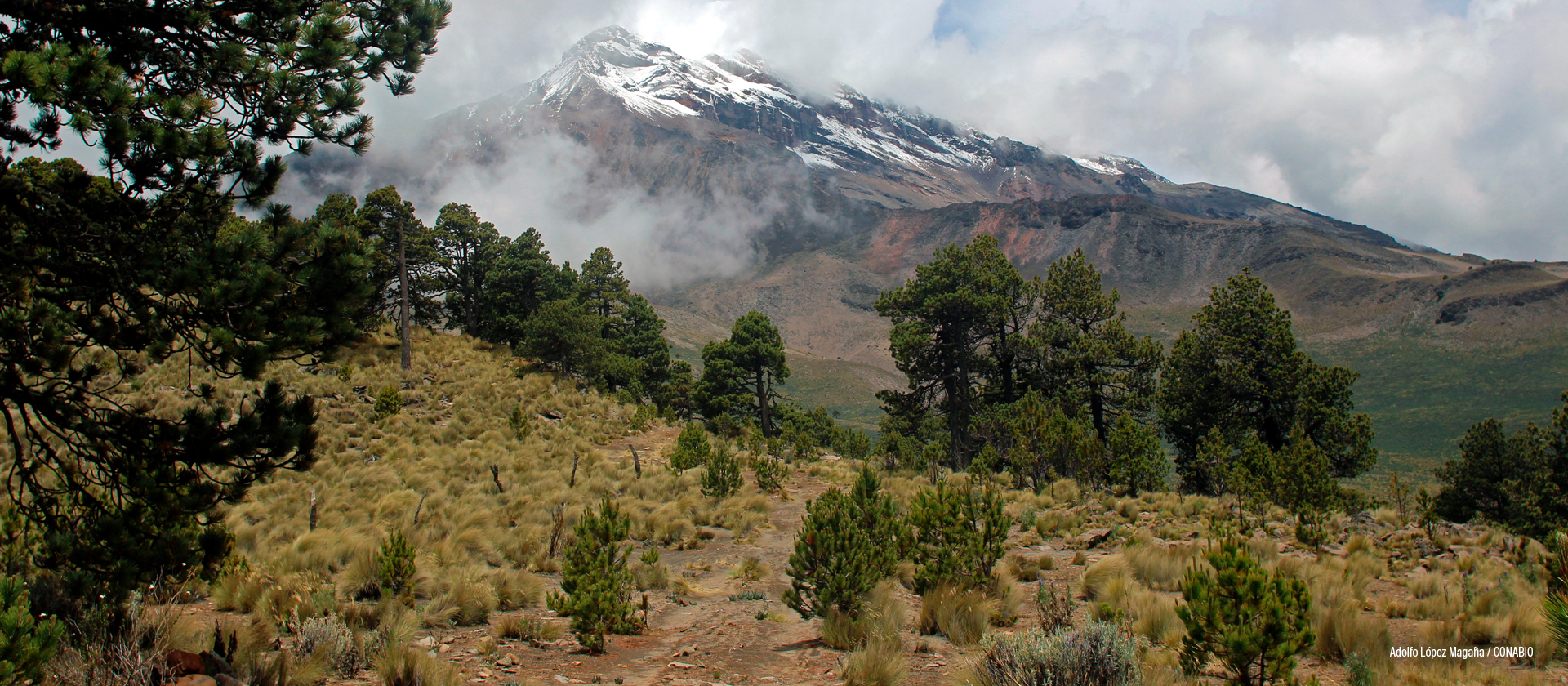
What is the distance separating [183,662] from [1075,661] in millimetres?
6516

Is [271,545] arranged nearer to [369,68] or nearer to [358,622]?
[358,622]

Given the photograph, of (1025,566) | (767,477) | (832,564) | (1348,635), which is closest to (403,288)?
(767,477)

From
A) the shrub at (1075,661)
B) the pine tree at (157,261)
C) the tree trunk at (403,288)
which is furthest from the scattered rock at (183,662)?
the tree trunk at (403,288)

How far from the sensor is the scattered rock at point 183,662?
5.14 meters

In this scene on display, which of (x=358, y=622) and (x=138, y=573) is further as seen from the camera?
(x=358, y=622)

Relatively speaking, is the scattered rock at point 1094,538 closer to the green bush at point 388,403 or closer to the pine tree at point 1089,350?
the pine tree at point 1089,350

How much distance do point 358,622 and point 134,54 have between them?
5.55 m

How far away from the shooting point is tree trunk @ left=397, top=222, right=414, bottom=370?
1265 inches

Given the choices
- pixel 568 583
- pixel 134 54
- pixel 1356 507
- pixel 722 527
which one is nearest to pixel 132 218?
pixel 134 54

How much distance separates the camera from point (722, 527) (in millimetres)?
18281

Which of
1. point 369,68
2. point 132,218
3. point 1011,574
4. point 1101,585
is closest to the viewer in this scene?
point 132,218

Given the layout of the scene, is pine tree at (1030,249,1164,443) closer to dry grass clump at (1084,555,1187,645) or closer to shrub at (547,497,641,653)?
dry grass clump at (1084,555,1187,645)

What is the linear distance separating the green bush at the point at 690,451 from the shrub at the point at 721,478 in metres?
1.85

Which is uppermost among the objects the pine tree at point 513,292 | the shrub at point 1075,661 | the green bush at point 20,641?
the pine tree at point 513,292
